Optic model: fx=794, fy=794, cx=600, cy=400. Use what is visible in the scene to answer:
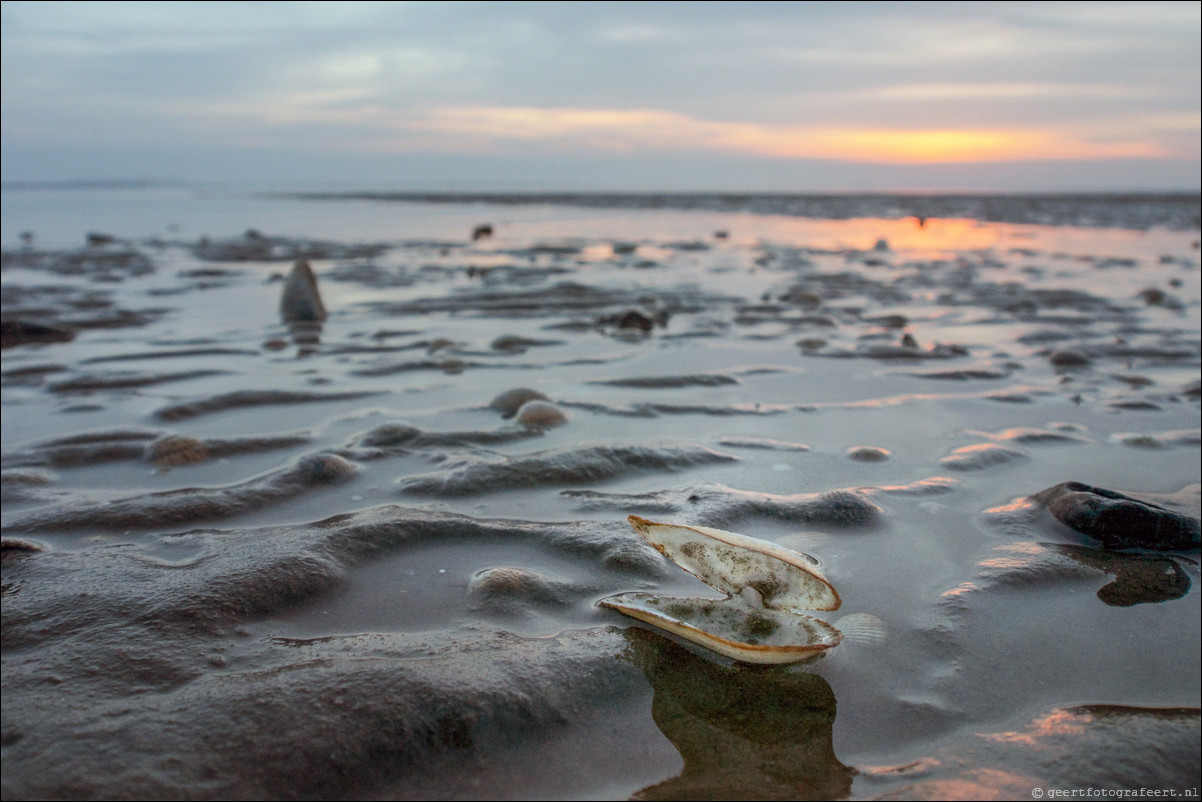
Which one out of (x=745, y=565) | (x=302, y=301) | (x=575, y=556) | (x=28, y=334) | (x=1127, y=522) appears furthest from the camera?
(x=302, y=301)

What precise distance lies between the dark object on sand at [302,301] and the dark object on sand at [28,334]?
1710 millimetres

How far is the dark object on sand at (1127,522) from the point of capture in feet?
8.66

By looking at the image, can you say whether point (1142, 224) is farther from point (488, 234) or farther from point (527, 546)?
point (527, 546)

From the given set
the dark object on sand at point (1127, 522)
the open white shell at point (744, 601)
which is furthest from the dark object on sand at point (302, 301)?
the dark object on sand at point (1127, 522)

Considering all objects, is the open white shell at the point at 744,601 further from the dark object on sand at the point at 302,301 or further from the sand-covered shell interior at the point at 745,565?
the dark object on sand at the point at 302,301

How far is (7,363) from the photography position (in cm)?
548

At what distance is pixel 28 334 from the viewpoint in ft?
20.6

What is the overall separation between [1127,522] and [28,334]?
7.32 meters

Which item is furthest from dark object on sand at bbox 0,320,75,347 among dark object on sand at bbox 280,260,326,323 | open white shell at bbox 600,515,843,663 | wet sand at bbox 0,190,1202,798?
open white shell at bbox 600,515,843,663

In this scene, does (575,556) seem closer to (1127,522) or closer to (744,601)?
(744,601)

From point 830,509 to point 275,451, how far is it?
246cm

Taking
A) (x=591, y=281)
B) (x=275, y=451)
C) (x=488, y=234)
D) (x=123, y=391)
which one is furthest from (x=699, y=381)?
(x=488, y=234)

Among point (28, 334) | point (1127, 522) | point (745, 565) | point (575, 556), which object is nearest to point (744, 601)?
point (745, 565)

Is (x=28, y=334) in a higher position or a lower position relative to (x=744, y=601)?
higher
